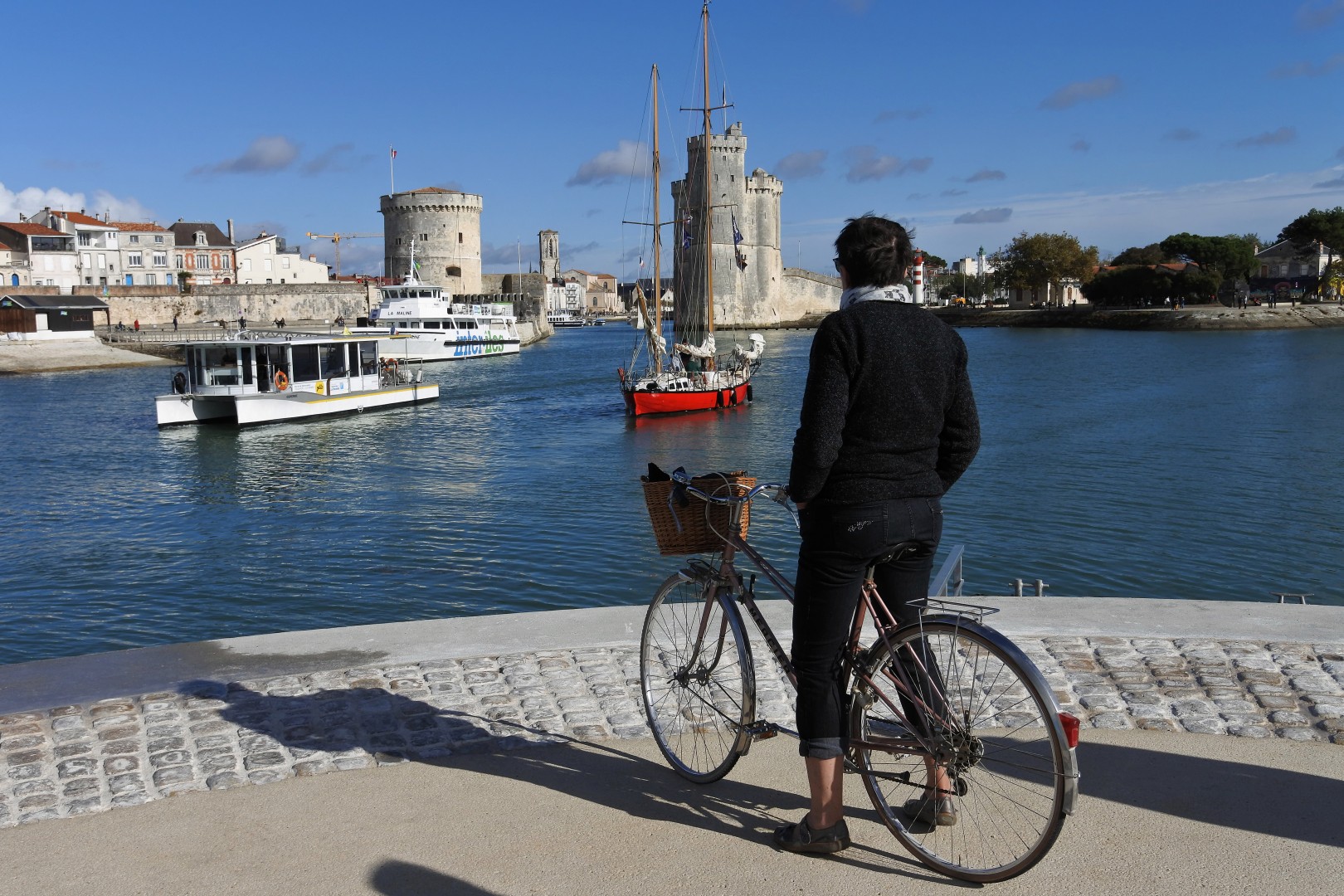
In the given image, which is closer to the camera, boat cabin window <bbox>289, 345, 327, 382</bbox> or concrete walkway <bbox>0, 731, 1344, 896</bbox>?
concrete walkway <bbox>0, 731, 1344, 896</bbox>

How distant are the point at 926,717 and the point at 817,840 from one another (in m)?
0.45

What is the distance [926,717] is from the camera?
9.85ft

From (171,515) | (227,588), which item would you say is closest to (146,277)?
(171,515)

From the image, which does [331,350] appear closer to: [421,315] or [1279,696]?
[421,315]

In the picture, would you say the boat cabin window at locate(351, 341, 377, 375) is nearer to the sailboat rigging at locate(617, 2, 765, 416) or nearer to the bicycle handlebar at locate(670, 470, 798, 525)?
the sailboat rigging at locate(617, 2, 765, 416)

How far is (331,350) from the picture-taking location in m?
31.6

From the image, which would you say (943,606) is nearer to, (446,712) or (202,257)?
A: (446,712)

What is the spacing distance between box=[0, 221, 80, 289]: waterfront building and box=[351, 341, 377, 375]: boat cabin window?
172 ft

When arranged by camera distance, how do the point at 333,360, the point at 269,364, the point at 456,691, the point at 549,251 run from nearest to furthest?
the point at 456,691 < the point at 269,364 < the point at 333,360 < the point at 549,251

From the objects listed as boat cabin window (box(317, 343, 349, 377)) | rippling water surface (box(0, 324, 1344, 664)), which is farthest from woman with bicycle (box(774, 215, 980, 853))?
boat cabin window (box(317, 343, 349, 377))

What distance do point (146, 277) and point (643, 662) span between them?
87.7m

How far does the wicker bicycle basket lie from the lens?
11.6ft

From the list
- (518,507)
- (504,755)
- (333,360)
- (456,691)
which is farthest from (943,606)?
(333,360)

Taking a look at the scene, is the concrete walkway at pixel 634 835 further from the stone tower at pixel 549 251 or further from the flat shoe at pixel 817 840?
the stone tower at pixel 549 251
